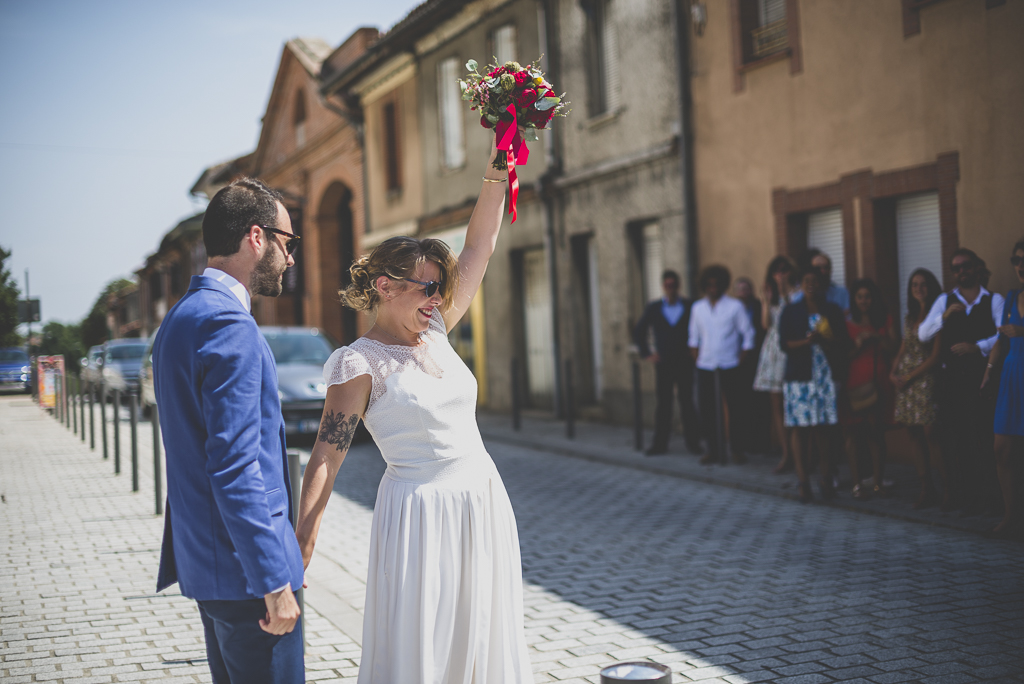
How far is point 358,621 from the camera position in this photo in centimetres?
524

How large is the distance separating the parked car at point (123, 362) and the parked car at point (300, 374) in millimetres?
9164

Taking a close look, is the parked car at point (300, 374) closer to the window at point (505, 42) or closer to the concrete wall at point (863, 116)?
the concrete wall at point (863, 116)

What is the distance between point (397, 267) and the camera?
116 inches

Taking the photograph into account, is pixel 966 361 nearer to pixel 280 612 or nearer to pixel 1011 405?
pixel 1011 405

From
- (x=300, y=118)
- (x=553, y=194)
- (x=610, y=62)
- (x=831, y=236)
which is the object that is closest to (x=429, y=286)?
(x=831, y=236)

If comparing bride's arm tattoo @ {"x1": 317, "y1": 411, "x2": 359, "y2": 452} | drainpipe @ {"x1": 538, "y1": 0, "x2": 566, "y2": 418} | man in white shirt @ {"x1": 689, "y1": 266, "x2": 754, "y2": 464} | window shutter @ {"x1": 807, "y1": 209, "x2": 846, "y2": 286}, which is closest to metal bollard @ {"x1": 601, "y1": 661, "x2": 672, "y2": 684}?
bride's arm tattoo @ {"x1": 317, "y1": 411, "x2": 359, "y2": 452}

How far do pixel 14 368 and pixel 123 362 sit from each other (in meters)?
17.4

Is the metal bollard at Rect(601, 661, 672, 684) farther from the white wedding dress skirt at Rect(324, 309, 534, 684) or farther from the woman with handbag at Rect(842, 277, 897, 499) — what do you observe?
the woman with handbag at Rect(842, 277, 897, 499)

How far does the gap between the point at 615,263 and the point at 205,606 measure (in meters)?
12.3

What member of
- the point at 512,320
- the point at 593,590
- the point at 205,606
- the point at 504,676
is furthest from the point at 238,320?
the point at 512,320

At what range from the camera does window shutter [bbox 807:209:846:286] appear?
10.7 m

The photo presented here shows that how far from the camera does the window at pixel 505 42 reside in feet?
55.8

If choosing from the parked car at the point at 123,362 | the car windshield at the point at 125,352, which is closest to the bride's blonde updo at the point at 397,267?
the parked car at the point at 123,362

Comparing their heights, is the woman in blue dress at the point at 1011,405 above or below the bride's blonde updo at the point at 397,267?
below
